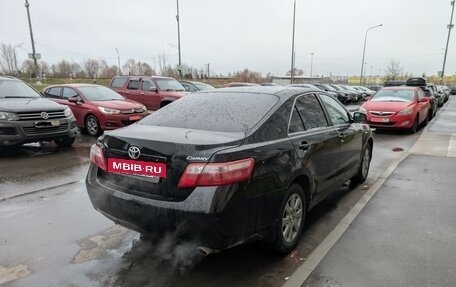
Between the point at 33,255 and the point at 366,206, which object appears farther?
the point at 366,206

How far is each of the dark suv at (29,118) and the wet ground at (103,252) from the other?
93.5 inches

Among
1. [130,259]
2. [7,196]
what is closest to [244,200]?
[130,259]

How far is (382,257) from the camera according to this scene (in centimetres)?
353

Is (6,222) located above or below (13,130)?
below

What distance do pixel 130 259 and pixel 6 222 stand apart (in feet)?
6.31

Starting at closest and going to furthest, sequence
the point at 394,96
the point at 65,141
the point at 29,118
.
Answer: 1. the point at 29,118
2. the point at 65,141
3. the point at 394,96

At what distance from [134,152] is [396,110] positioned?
10646 mm

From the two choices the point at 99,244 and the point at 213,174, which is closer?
the point at 213,174

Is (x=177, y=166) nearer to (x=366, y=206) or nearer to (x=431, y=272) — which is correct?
(x=431, y=272)

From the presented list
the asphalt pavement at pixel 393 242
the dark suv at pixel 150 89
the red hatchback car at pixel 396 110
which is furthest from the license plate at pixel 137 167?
the dark suv at pixel 150 89

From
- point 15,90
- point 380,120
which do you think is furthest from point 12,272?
point 380,120

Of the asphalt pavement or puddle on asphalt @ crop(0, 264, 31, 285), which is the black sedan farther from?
puddle on asphalt @ crop(0, 264, 31, 285)

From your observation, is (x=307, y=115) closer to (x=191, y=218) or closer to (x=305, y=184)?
(x=305, y=184)

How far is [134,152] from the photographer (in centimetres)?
312
